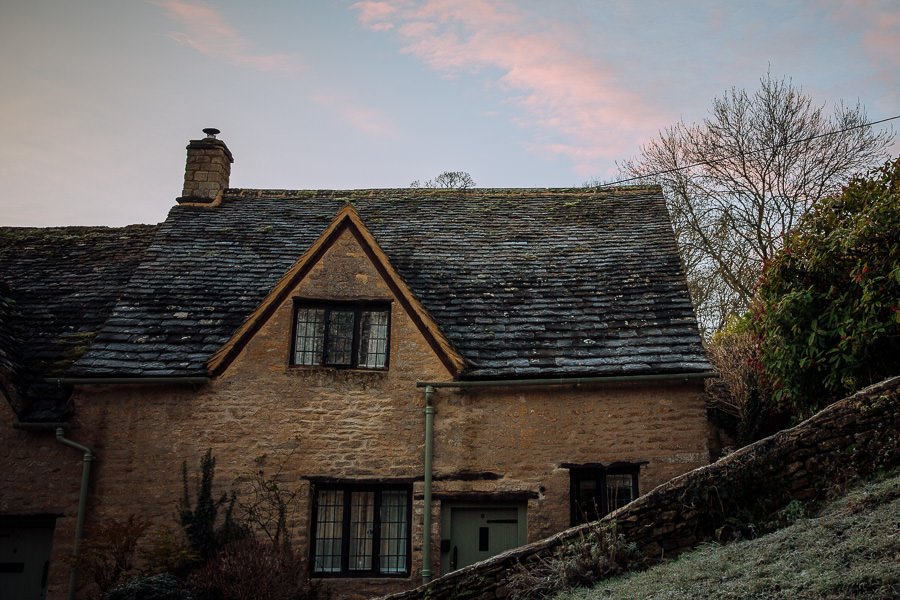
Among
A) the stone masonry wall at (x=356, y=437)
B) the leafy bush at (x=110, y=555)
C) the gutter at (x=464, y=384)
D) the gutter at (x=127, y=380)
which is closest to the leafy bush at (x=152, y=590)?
the leafy bush at (x=110, y=555)

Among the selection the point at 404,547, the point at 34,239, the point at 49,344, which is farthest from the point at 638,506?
the point at 34,239

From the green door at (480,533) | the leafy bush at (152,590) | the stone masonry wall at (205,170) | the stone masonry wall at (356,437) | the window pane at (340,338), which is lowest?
the leafy bush at (152,590)

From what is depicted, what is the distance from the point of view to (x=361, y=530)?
1266 cm

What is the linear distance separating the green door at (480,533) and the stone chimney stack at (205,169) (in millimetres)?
10468

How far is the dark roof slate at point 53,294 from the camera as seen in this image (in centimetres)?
1352

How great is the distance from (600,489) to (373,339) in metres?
4.57

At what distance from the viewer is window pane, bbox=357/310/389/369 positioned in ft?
43.9

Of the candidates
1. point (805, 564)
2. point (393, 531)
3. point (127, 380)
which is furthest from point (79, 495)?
point (805, 564)

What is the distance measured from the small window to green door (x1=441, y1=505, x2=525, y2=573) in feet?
3.00

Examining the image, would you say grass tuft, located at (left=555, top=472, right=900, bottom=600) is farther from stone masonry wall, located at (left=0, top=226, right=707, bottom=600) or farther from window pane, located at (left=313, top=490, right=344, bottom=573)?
window pane, located at (left=313, top=490, right=344, bottom=573)

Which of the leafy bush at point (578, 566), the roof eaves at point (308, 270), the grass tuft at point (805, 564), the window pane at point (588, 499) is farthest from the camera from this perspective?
the roof eaves at point (308, 270)

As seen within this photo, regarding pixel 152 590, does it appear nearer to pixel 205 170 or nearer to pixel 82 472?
pixel 82 472

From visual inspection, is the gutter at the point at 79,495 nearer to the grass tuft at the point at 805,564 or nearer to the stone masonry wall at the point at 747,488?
the stone masonry wall at the point at 747,488

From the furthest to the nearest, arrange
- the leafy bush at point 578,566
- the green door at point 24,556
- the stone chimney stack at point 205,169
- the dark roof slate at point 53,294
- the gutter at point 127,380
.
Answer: the stone chimney stack at point 205,169, the dark roof slate at point 53,294, the gutter at point 127,380, the green door at point 24,556, the leafy bush at point 578,566
